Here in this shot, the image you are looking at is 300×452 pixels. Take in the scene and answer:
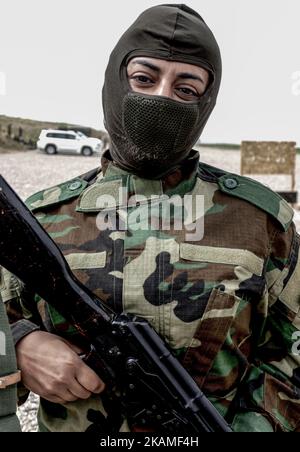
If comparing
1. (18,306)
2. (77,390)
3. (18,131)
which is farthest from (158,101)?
(18,131)

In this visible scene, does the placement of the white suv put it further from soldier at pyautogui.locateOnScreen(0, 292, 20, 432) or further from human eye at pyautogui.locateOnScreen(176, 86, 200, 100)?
soldier at pyautogui.locateOnScreen(0, 292, 20, 432)

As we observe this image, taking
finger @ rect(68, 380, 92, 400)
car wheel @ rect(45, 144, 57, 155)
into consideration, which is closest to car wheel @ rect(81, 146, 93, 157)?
car wheel @ rect(45, 144, 57, 155)

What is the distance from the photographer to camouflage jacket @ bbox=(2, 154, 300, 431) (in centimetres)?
199

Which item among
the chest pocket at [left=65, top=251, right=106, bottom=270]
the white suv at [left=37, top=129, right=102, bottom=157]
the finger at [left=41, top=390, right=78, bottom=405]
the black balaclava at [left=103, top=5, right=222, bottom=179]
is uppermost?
the black balaclava at [left=103, top=5, right=222, bottom=179]

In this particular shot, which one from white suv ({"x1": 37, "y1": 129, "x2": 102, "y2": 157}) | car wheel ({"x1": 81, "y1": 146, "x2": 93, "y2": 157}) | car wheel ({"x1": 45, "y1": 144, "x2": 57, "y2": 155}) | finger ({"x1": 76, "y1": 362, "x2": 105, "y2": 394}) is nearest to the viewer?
finger ({"x1": 76, "y1": 362, "x2": 105, "y2": 394})

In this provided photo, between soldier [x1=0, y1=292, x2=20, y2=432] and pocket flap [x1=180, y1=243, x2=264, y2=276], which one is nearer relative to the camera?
soldier [x1=0, y1=292, x2=20, y2=432]

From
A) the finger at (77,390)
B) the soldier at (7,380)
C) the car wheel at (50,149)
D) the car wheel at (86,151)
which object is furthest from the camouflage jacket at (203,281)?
the car wheel at (50,149)

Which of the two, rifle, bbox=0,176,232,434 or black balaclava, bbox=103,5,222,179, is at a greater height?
black balaclava, bbox=103,5,222,179

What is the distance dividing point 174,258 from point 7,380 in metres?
0.61

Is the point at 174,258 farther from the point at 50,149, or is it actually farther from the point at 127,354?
the point at 50,149

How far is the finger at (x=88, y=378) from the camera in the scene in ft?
6.28

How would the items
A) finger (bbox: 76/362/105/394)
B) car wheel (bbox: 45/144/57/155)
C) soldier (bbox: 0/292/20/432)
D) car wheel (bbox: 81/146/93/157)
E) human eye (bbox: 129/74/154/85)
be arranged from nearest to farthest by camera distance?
soldier (bbox: 0/292/20/432), finger (bbox: 76/362/105/394), human eye (bbox: 129/74/154/85), car wheel (bbox: 81/146/93/157), car wheel (bbox: 45/144/57/155)
